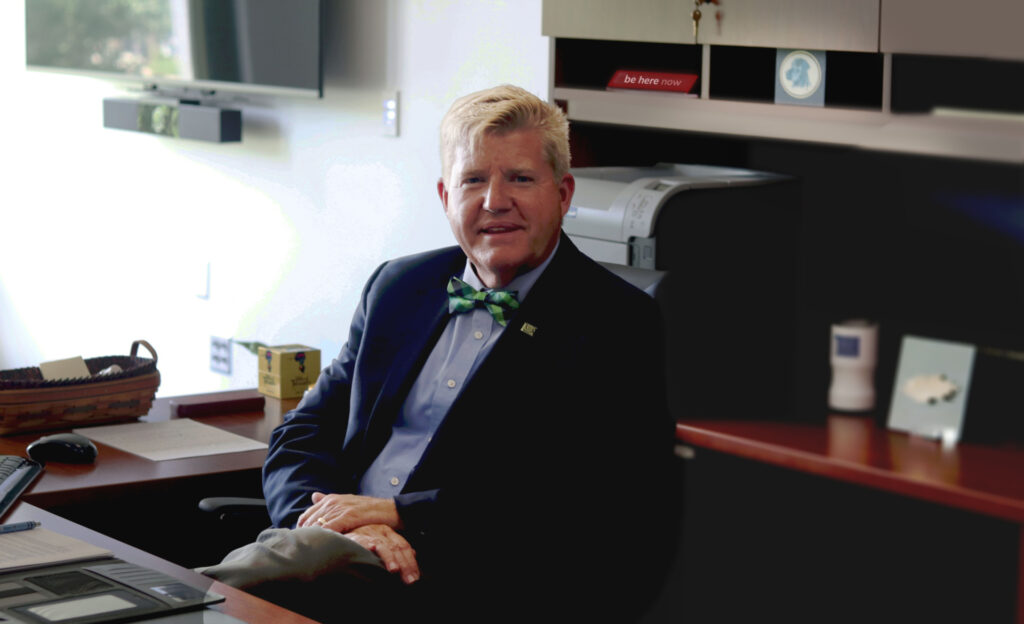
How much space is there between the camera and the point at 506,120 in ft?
6.63

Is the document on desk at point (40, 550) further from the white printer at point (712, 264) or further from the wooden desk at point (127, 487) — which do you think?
the white printer at point (712, 264)

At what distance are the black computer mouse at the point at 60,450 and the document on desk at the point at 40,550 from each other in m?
0.49

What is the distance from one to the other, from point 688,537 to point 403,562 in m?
1.11

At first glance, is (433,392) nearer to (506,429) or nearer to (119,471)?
(506,429)

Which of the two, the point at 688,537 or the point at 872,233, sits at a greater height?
the point at 872,233

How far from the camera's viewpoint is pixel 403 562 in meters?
1.90

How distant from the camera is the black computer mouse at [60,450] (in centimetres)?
225

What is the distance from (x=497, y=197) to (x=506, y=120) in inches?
4.7

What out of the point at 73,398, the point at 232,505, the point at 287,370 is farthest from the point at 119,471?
the point at 287,370

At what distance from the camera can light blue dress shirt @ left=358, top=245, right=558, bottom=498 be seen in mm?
2080

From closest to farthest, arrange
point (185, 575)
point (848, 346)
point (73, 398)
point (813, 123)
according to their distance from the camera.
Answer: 1. point (185, 575)
2. point (813, 123)
3. point (73, 398)
4. point (848, 346)

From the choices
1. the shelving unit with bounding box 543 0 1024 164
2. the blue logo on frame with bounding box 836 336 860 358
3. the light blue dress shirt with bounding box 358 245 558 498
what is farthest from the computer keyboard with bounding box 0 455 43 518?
the blue logo on frame with bounding box 836 336 860 358

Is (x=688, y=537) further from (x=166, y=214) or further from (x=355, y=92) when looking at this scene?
(x=166, y=214)

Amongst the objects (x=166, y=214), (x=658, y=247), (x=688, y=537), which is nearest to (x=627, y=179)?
(x=658, y=247)
